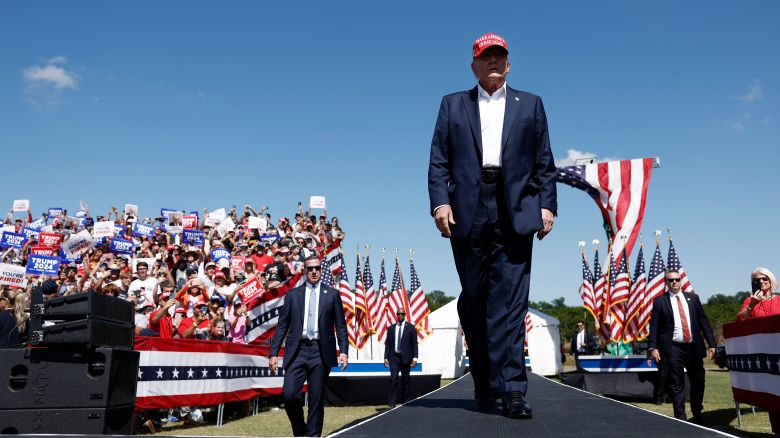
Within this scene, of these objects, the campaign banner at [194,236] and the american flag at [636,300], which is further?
the campaign banner at [194,236]

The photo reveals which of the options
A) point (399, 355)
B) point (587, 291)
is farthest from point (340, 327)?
point (587, 291)

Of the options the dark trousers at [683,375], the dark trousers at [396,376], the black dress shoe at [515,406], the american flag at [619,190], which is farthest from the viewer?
the american flag at [619,190]

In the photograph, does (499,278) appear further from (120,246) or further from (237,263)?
(120,246)

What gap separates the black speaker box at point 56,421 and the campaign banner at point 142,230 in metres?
17.3

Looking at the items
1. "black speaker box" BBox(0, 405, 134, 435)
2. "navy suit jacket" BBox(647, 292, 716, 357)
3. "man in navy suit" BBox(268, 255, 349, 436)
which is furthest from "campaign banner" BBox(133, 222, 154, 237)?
"black speaker box" BBox(0, 405, 134, 435)

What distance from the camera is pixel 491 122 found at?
380 cm

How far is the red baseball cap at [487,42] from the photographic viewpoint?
3.75m

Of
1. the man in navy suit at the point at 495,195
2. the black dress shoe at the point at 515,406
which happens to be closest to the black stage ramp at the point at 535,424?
the black dress shoe at the point at 515,406

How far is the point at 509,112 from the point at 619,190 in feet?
57.3

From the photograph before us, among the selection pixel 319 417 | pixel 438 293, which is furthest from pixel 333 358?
pixel 438 293

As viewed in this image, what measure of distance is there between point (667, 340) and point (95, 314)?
7445 mm

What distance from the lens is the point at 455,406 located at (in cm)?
424

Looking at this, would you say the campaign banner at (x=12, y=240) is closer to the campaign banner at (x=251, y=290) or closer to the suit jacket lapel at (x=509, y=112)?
the campaign banner at (x=251, y=290)

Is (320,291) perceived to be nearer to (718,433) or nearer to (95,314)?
(95,314)
